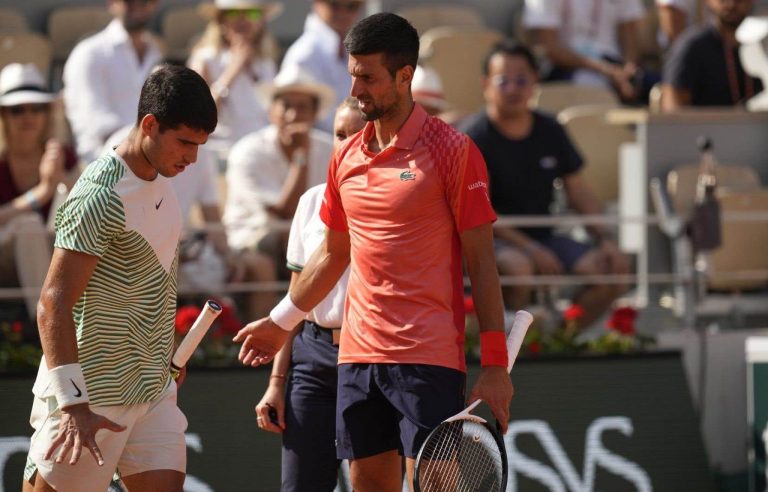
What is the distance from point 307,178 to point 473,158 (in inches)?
151

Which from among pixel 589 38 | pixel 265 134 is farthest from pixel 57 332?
pixel 589 38

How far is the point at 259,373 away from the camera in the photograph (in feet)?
23.6

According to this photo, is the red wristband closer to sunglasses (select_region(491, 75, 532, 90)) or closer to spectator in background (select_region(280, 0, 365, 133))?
sunglasses (select_region(491, 75, 532, 90))

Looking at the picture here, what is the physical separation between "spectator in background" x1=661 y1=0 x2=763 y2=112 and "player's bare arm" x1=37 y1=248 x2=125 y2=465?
607 cm

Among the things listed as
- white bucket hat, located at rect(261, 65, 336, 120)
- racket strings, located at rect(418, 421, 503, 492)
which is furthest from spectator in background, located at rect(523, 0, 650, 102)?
racket strings, located at rect(418, 421, 503, 492)

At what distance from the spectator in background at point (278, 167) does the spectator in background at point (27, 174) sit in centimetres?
96

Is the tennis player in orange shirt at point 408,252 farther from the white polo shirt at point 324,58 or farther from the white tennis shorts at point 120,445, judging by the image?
the white polo shirt at point 324,58

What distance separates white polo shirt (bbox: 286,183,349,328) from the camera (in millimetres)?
5156

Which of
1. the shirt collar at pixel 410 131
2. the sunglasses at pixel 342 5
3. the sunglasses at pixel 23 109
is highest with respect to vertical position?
A: the shirt collar at pixel 410 131

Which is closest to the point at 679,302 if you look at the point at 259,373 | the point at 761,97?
the point at 761,97

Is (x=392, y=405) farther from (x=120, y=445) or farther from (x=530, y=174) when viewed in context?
(x=530, y=174)

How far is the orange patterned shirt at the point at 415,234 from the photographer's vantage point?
438 cm

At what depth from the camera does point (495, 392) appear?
4.32 metres

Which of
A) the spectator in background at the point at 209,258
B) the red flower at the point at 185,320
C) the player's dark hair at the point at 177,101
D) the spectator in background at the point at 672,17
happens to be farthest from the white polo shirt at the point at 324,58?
the player's dark hair at the point at 177,101
